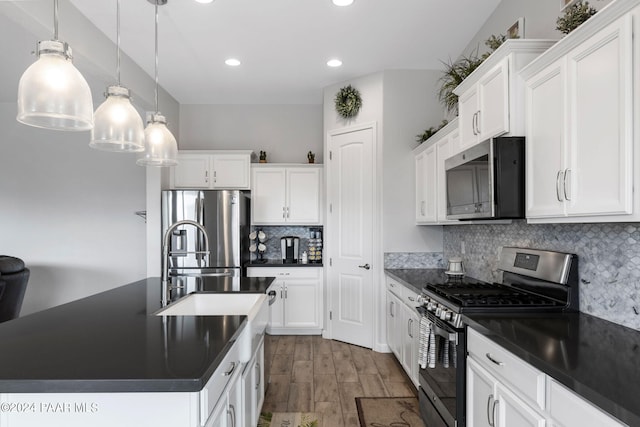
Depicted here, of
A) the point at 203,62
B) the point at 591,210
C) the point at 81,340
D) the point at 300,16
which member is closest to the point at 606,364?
the point at 591,210

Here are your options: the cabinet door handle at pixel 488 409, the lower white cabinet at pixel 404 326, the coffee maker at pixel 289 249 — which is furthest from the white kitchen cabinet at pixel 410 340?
the coffee maker at pixel 289 249

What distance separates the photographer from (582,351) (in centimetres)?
133

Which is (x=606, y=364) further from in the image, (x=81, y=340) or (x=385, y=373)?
(x=385, y=373)

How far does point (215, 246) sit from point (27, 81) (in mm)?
2985

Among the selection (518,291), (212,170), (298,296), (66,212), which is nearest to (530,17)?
(518,291)

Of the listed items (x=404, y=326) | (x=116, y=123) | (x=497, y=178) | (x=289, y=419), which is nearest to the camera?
(x=116, y=123)

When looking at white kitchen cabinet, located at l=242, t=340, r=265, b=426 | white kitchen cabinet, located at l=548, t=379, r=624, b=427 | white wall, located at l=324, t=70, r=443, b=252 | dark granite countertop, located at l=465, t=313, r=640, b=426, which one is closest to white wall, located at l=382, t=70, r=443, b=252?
white wall, located at l=324, t=70, r=443, b=252

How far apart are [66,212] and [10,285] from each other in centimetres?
175

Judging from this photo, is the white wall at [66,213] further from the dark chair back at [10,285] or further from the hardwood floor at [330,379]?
the hardwood floor at [330,379]

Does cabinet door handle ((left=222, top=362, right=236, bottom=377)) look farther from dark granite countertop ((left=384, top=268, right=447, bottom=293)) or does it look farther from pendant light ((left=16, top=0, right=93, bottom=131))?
dark granite countertop ((left=384, top=268, right=447, bottom=293))

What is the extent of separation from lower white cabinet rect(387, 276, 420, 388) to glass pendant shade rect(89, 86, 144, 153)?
6.98ft

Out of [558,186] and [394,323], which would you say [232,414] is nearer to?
[558,186]

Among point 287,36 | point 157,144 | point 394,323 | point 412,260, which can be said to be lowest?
point 394,323

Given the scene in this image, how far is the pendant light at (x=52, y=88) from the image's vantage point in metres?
1.38
